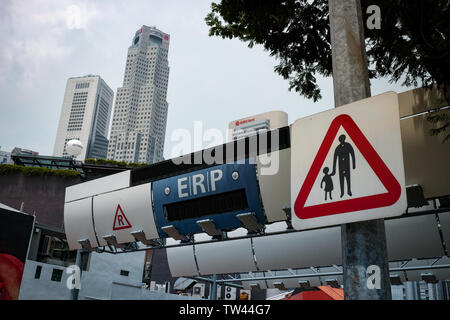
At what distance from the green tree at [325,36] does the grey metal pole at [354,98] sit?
2141 millimetres

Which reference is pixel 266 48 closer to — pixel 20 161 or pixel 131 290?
pixel 131 290

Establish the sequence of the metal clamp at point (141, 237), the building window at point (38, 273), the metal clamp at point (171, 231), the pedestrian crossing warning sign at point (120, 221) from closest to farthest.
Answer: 1. the metal clamp at point (171, 231)
2. the metal clamp at point (141, 237)
3. the pedestrian crossing warning sign at point (120, 221)
4. the building window at point (38, 273)

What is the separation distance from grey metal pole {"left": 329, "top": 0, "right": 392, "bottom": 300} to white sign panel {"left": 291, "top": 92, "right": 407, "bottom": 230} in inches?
4.7

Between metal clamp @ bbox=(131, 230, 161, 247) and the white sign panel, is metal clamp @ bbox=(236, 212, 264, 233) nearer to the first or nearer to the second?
metal clamp @ bbox=(131, 230, 161, 247)

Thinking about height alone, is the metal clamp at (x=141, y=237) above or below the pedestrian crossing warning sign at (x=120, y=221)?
below

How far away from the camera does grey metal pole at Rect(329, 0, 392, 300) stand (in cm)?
224

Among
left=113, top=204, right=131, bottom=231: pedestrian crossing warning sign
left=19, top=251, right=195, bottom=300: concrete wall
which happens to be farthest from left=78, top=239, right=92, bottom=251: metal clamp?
left=19, top=251, right=195, bottom=300: concrete wall

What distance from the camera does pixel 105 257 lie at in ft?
101

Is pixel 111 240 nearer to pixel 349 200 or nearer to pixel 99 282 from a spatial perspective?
pixel 349 200

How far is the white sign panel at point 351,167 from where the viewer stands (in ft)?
7.57

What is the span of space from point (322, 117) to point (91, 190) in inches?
355

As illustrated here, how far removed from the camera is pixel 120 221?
32.5ft

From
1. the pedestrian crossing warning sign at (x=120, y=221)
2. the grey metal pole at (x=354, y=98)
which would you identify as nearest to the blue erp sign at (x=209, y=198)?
the pedestrian crossing warning sign at (x=120, y=221)

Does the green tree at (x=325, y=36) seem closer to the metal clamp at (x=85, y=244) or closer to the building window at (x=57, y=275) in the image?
the metal clamp at (x=85, y=244)
